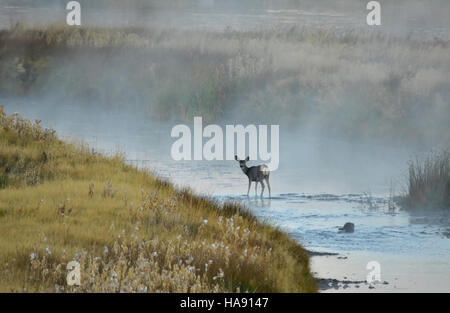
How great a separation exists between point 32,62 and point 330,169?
65.4ft

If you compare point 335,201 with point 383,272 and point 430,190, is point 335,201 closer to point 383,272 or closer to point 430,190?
point 430,190

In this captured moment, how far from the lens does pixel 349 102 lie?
2403 cm

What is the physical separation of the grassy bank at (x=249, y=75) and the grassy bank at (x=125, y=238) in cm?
1288

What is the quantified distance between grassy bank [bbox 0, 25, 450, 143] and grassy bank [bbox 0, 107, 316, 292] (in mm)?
12878

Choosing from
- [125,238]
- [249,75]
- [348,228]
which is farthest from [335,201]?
[249,75]

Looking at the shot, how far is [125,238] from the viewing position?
792 centimetres

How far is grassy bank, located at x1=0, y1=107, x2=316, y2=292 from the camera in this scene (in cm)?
687

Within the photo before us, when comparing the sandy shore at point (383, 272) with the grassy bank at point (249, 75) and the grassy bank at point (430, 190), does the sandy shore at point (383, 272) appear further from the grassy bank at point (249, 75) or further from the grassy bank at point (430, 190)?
the grassy bank at point (249, 75)

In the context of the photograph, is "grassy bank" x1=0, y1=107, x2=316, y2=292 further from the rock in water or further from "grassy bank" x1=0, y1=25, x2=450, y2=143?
"grassy bank" x1=0, y1=25, x2=450, y2=143

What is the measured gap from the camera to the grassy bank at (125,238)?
22.5ft

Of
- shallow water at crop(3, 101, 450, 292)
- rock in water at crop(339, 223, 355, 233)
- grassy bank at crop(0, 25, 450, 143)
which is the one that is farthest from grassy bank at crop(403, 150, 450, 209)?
grassy bank at crop(0, 25, 450, 143)

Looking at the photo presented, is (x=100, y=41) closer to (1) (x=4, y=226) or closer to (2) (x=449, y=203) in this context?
(2) (x=449, y=203)

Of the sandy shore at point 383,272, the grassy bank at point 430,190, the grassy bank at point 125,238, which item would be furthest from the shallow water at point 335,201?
the grassy bank at point 125,238

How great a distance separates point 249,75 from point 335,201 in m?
13.6
